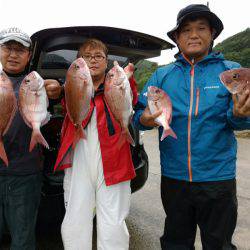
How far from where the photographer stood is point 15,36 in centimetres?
296

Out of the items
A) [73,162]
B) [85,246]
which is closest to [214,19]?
[73,162]

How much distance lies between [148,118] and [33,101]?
2.90 ft

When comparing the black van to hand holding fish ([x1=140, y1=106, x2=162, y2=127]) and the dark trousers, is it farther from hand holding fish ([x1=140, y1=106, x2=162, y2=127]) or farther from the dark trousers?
hand holding fish ([x1=140, y1=106, x2=162, y2=127])

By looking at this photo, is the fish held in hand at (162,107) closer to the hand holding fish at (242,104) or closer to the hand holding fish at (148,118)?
the hand holding fish at (148,118)

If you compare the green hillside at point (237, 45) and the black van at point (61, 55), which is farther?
the green hillside at point (237, 45)

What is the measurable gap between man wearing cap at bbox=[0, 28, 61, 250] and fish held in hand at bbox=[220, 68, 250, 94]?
1308 millimetres

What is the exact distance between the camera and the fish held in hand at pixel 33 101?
2576 millimetres

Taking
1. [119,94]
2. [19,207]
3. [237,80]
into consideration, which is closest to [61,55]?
[119,94]

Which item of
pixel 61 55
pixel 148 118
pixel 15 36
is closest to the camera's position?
pixel 148 118

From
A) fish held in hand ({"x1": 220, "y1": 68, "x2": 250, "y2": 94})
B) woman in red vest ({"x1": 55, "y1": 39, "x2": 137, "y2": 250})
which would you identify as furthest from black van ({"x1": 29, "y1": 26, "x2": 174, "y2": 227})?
fish held in hand ({"x1": 220, "y1": 68, "x2": 250, "y2": 94})

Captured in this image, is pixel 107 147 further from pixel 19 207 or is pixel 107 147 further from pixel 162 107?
pixel 19 207

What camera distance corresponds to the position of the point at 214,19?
120 inches

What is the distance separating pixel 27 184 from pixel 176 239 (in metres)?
1.38

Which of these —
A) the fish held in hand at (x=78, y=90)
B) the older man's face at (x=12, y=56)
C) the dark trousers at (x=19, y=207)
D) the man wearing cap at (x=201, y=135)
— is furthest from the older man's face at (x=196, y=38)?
the dark trousers at (x=19, y=207)
